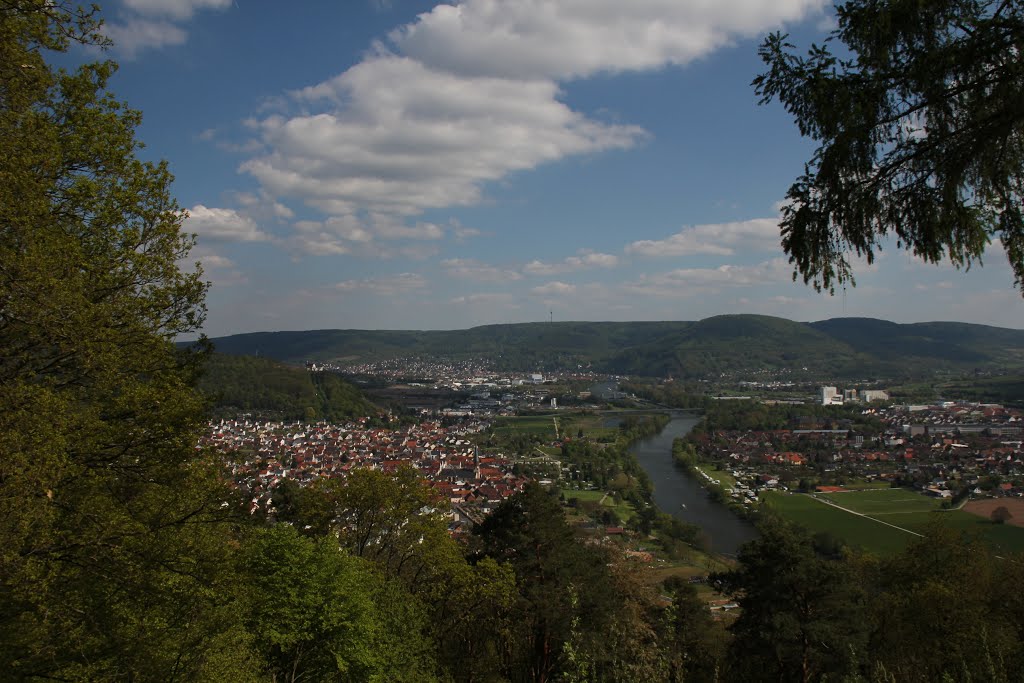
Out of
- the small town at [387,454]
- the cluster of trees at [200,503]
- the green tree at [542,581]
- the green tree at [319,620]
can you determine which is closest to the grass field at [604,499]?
the small town at [387,454]

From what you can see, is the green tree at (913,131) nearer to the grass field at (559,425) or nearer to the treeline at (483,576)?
the treeline at (483,576)

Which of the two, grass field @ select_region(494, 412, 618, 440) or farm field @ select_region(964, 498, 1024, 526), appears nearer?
farm field @ select_region(964, 498, 1024, 526)

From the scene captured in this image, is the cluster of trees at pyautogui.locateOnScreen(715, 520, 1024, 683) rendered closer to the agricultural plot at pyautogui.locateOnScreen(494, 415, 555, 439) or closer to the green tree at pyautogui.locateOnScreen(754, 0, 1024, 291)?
the green tree at pyautogui.locateOnScreen(754, 0, 1024, 291)

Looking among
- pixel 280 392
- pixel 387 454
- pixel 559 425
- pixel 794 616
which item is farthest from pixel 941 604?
pixel 280 392

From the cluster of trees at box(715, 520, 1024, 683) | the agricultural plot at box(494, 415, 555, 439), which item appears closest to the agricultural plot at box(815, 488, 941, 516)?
the cluster of trees at box(715, 520, 1024, 683)

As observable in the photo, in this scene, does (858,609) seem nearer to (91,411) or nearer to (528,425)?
(91,411)

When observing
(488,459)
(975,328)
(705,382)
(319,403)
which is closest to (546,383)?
(705,382)

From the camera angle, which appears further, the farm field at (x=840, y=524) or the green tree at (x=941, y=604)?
the farm field at (x=840, y=524)
